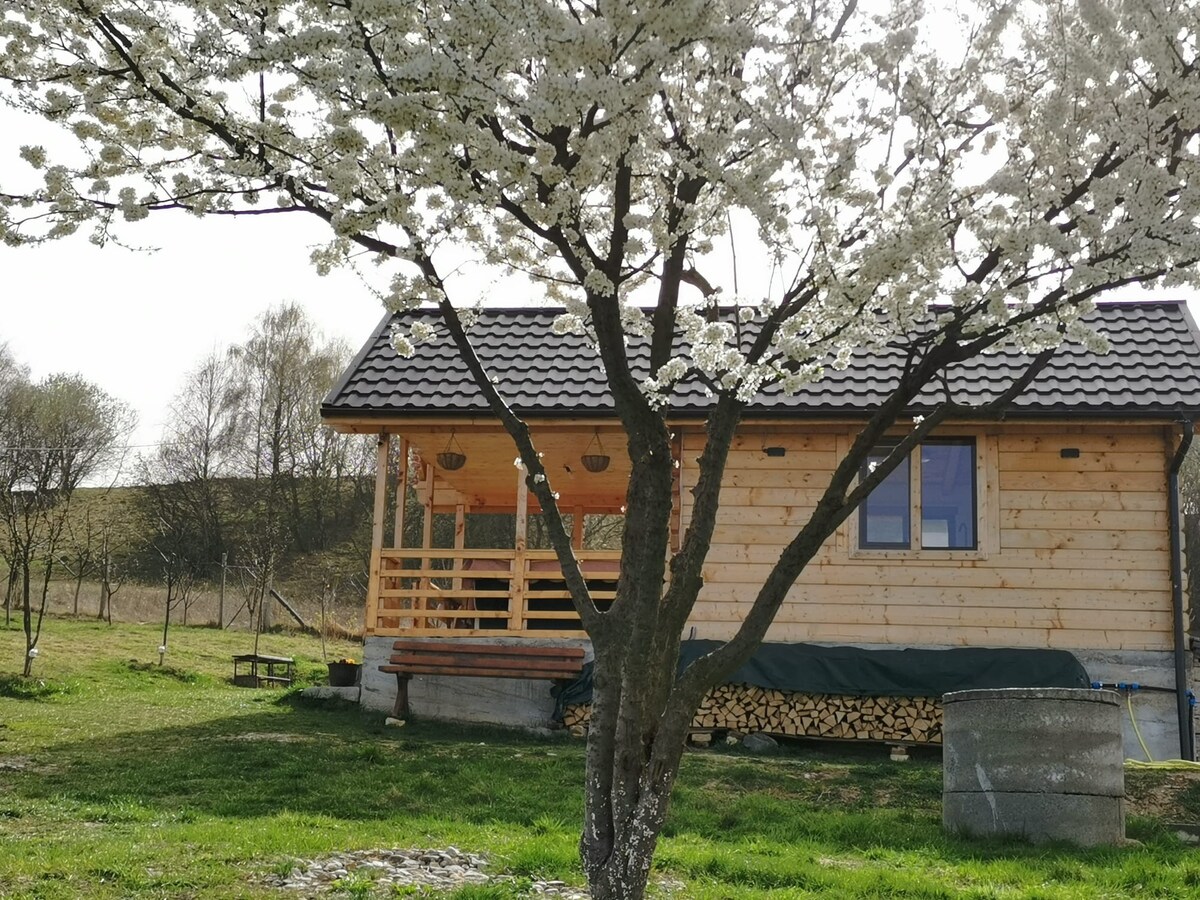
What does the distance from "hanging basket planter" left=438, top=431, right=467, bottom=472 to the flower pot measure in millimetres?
2551

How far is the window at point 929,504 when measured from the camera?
12703 millimetres

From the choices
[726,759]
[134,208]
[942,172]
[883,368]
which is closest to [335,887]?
[134,208]

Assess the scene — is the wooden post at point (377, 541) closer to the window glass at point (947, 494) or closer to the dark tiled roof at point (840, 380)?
the dark tiled roof at point (840, 380)

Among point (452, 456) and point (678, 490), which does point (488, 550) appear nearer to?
point (452, 456)

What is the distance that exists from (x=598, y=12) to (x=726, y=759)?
762cm

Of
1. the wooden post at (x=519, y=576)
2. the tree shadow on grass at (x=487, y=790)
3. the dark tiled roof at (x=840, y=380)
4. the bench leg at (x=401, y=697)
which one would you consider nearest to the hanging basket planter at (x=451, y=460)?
the dark tiled roof at (x=840, y=380)

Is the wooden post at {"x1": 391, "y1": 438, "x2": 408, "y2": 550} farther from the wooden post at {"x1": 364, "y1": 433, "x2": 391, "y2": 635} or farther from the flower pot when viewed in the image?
the flower pot

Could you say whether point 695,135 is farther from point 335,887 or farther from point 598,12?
point 335,887

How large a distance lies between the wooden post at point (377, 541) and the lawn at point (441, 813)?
106cm

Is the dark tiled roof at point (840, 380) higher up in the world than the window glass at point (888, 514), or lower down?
higher up

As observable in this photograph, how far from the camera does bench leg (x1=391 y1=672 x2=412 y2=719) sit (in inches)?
500

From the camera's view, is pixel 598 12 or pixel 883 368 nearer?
pixel 598 12

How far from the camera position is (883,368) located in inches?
519

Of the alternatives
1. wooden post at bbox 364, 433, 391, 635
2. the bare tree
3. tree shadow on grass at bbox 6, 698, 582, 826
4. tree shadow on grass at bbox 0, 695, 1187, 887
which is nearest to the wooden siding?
tree shadow on grass at bbox 0, 695, 1187, 887
